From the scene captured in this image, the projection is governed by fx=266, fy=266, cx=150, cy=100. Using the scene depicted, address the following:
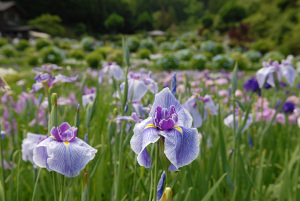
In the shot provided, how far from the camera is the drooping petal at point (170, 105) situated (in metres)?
0.61

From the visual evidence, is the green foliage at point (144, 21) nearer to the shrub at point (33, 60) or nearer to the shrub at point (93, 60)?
the shrub at point (33, 60)

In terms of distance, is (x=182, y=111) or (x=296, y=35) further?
(x=296, y=35)

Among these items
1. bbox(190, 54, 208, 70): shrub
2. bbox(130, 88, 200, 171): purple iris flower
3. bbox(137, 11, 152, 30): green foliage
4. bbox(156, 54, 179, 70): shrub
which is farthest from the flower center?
bbox(137, 11, 152, 30): green foliage

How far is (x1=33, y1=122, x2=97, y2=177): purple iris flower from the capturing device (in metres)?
0.62

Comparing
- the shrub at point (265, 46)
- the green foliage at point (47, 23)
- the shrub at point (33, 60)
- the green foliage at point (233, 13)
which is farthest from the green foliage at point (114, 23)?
the shrub at point (33, 60)

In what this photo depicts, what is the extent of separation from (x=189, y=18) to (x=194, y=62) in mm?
56834

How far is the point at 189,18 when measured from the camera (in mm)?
63781

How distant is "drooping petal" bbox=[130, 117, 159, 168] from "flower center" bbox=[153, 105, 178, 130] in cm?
1

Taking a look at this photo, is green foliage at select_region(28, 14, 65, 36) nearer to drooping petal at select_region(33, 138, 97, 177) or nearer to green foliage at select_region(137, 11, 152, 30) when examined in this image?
green foliage at select_region(137, 11, 152, 30)

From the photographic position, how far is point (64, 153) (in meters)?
0.62

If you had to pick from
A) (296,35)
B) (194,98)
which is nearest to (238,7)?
(296,35)

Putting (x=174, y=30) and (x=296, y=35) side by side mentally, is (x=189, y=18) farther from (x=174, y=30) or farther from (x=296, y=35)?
(x=296, y=35)

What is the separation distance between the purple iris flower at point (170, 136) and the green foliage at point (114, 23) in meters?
44.3

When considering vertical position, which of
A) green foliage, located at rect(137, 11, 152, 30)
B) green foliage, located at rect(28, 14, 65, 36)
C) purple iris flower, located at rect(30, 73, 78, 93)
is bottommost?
purple iris flower, located at rect(30, 73, 78, 93)
